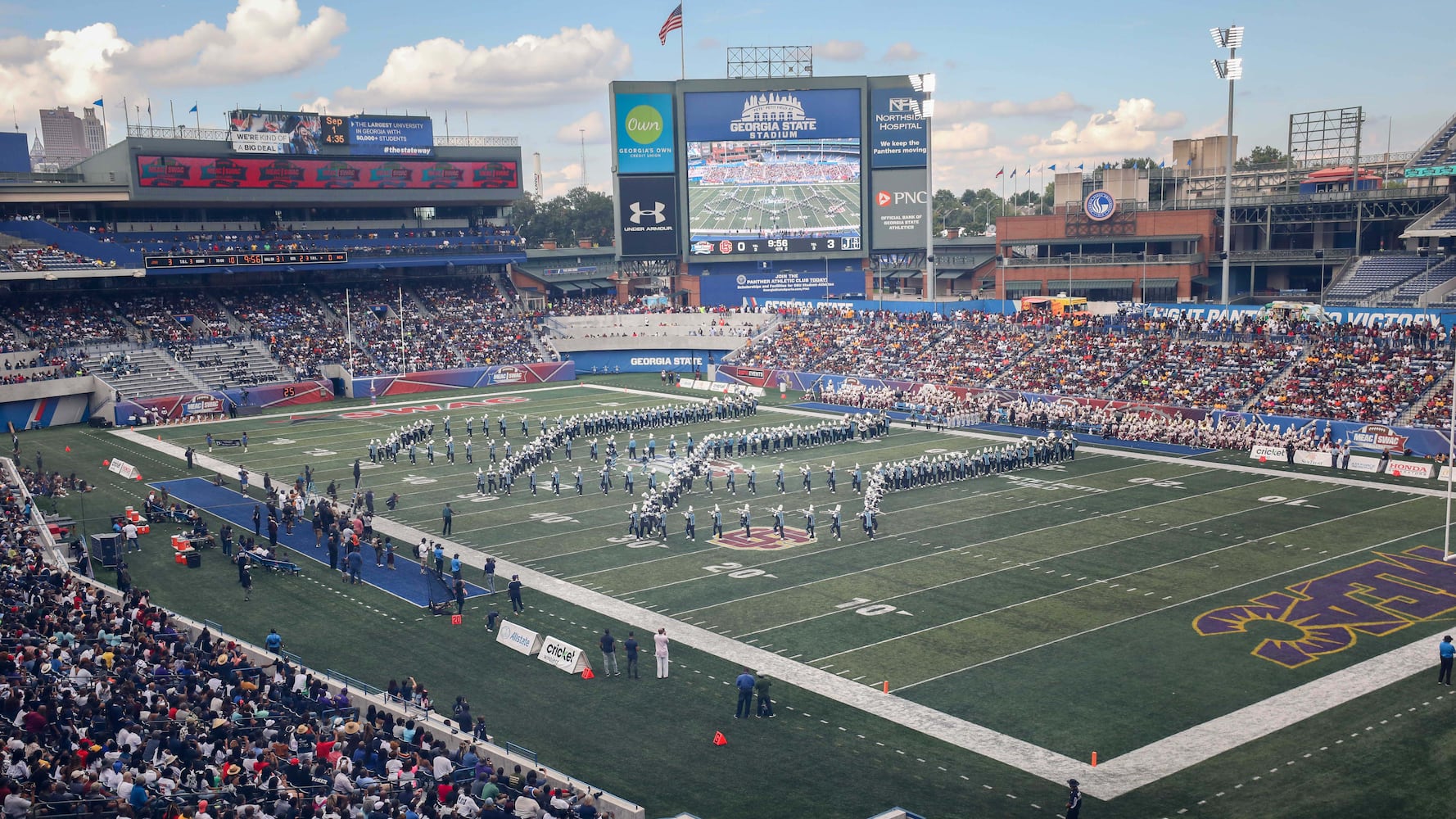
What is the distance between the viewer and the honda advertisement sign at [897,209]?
67.7 meters

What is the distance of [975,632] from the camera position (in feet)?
71.8

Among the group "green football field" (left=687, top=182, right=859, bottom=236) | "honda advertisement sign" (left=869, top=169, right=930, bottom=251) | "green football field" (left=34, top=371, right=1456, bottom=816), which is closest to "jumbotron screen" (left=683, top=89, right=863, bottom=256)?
"green football field" (left=687, top=182, right=859, bottom=236)

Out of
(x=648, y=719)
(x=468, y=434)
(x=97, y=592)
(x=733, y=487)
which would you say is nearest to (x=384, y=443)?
(x=468, y=434)

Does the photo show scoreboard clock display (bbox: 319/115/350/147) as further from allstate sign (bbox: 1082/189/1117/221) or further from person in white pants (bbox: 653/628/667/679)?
person in white pants (bbox: 653/628/667/679)

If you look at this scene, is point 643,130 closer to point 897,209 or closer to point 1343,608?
point 897,209

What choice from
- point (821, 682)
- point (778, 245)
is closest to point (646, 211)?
point (778, 245)

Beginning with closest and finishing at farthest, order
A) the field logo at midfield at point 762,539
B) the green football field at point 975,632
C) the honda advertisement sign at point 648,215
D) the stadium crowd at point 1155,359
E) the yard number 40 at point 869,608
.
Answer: the green football field at point 975,632
the yard number 40 at point 869,608
the field logo at midfield at point 762,539
the stadium crowd at point 1155,359
the honda advertisement sign at point 648,215

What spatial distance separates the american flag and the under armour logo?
9.05 metres

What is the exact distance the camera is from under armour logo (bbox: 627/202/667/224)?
67.6 meters

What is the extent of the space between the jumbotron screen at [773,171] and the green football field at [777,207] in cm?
5

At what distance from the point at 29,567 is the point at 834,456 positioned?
24197 mm

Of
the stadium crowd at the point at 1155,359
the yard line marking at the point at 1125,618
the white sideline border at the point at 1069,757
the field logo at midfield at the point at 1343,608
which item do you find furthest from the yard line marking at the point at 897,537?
the stadium crowd at the point at 1155,359

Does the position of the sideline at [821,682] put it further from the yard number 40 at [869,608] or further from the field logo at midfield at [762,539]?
the field logo at midfield at [762,539]

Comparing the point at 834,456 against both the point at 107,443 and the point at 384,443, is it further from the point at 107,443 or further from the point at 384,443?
the point at 107,443
